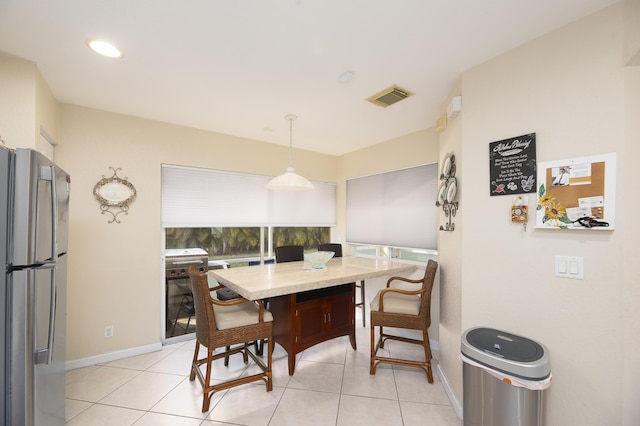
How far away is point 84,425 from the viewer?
6.24ft

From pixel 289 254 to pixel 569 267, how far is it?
2.82m

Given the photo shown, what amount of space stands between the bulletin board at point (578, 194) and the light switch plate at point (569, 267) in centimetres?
18

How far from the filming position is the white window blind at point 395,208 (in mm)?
3305

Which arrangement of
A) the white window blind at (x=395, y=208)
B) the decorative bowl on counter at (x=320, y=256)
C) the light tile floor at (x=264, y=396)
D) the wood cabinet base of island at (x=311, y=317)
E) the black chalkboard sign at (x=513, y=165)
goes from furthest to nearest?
the white window blind at (x=395, y=208), the decorative bowl on counter at (x=320, y=256), the wood cabinet base of island at (x=311, y=317), the light tile floor at (x=264, y=396), the black chalkboard sign at (x=513, y=165)

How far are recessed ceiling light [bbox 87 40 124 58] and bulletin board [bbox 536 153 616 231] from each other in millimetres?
2864

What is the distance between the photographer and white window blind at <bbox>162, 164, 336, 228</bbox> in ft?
10.5

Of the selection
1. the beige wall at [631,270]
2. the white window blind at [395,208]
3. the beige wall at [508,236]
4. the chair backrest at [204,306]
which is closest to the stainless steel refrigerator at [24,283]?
the chair backrest at [204,306]

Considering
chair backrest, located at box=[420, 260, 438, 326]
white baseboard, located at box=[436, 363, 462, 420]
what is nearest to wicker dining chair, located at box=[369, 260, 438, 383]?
chair backrest, located at box=[420, 260, 438, 326]

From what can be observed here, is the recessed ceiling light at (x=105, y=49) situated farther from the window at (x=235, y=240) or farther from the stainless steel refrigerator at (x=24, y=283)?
the window at (x=235, y=240)

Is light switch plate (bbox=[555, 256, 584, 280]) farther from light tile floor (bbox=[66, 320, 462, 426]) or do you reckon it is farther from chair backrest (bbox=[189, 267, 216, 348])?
chair backrest (bbox=[189, 267, 216, 348])

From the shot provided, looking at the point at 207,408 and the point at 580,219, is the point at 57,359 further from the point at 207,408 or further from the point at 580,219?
the point at 580,219

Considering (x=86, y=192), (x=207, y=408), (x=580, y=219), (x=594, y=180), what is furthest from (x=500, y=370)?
(x=86, y=192)

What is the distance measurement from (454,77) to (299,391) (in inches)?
116

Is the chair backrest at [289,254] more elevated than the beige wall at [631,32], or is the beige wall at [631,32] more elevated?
the beige wall at [631,32]
